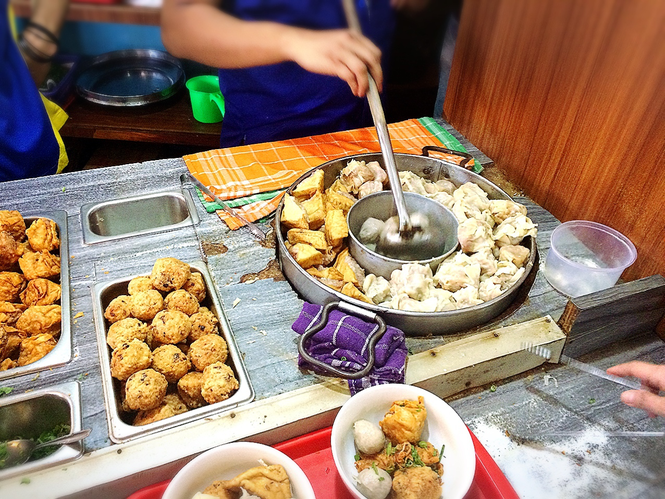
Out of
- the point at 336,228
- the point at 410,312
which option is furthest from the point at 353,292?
the point at 336,228

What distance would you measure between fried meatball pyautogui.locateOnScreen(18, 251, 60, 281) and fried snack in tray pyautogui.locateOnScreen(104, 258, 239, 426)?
0.94 feet

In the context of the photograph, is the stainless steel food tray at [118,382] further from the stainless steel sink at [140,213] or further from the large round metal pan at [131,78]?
the large round metal pan at [131,78]

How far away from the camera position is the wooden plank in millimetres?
1467

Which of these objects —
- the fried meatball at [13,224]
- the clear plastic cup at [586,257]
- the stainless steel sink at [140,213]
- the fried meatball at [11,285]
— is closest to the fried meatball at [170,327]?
the fried meatball at [11,285]

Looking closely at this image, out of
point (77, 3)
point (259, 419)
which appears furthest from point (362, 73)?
point (259, 419)

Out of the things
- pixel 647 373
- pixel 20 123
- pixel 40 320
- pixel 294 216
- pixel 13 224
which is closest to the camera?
pixel 20 123

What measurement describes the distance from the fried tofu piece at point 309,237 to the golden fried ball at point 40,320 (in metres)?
0.81

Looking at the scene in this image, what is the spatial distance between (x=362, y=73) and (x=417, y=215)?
99 centimetres

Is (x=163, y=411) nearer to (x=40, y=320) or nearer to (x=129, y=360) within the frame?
(x=129, y=360)

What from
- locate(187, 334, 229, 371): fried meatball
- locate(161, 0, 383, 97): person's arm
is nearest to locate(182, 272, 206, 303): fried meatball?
locate(187, 334, 229, 371): fried meatball

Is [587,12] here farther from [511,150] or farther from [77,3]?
[511,150]

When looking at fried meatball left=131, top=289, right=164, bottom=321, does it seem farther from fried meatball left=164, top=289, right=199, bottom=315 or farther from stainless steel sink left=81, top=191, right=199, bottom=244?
stainless steel sink left=81, top=191, right=199, bottom=244

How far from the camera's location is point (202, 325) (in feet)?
4.86

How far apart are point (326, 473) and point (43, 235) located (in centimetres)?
129
